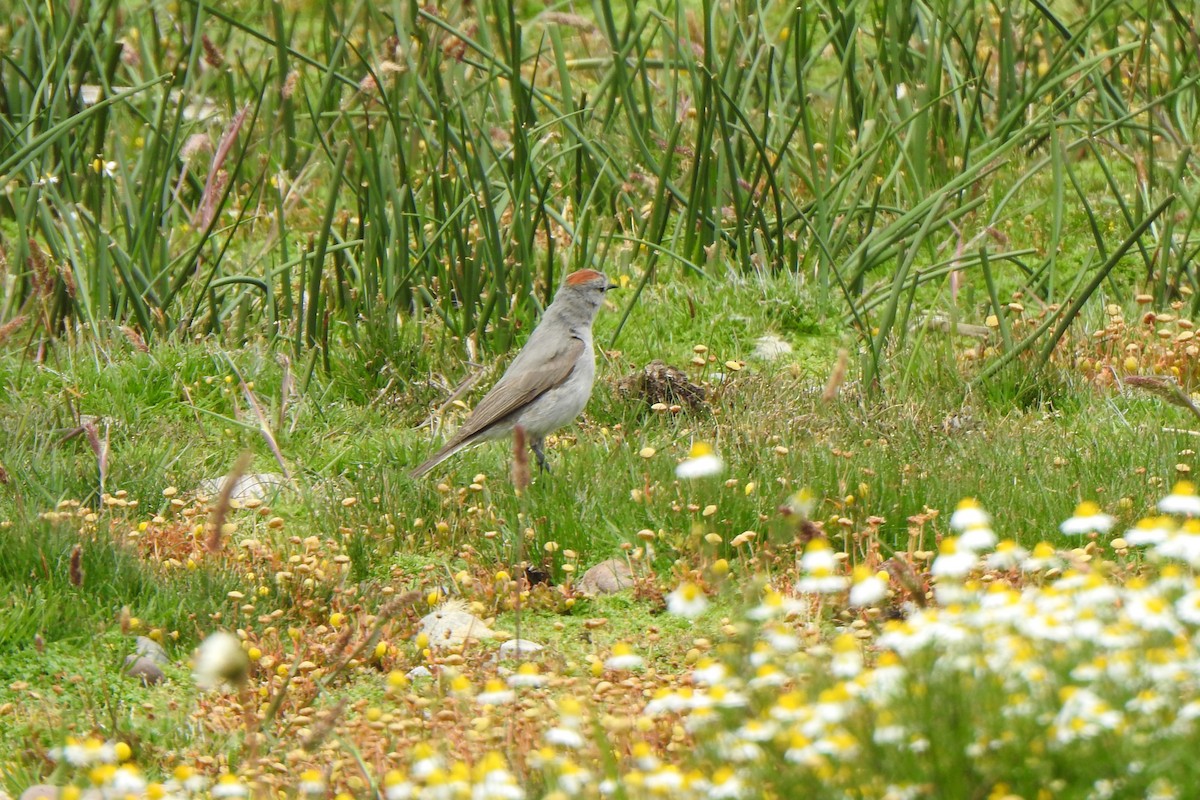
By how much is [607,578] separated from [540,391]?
1261mm

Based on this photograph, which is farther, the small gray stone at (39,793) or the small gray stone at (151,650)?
the small gray stone at (151,650)

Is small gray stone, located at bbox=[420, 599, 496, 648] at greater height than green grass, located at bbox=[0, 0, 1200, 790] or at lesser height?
lesser

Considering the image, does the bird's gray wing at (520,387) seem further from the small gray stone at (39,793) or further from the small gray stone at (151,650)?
the small gray stone at (39,793)

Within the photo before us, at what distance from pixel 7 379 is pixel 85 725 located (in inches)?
110

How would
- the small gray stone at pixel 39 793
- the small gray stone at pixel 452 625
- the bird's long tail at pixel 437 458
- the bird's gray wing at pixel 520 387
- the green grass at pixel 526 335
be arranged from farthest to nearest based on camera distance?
the bird's gray wing at pixel 520 387 → the bird's long tail at pixel 437 458 → the green grass at pixel 526 335 → the small gray stone at pixel 452 625 → the small gray stone at pixel 39 793

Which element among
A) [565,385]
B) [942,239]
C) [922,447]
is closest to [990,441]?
[922,447]

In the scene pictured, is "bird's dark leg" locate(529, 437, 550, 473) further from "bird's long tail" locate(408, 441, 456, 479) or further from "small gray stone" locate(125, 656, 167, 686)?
"small gray stone" locate(125, 656, 167, 686)

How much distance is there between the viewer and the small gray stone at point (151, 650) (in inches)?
184

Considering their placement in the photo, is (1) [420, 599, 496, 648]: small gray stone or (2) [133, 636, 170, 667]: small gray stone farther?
(1) [420, 599, 496, 648]: small gray stone

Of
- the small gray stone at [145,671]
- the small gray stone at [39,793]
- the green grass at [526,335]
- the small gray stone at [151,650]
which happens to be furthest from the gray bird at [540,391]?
the small gray stone at [39,793]

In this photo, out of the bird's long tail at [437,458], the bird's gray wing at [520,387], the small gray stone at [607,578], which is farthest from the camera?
the bird's gray wing at [520,387]

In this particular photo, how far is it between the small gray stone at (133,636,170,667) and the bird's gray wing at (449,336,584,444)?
1592 millimetres

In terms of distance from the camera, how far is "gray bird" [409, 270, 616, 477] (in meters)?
6.17

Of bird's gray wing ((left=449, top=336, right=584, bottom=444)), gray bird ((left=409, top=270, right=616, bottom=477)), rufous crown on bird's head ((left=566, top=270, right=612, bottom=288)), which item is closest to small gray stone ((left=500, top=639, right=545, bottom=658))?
gray bird ((left=409, top=270, right=616, bottom=477))
